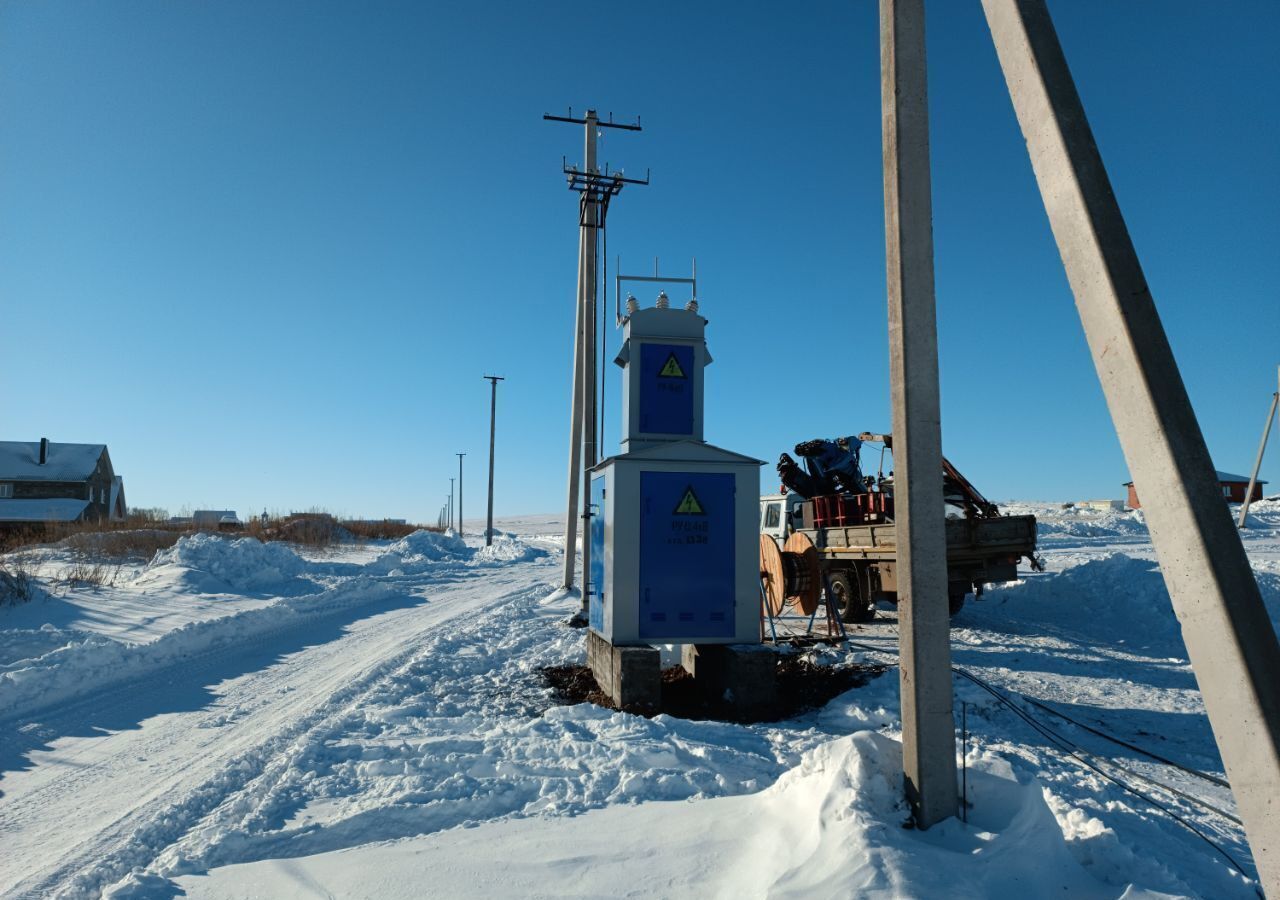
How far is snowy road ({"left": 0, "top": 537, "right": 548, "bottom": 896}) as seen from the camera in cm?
409

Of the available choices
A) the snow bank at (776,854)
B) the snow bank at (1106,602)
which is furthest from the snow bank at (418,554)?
the snow bank at (776,854)

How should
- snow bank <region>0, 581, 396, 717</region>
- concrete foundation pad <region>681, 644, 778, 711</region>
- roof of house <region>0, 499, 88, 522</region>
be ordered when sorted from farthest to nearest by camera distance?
roof of house <region>0, 499, 88, 522</region> < concrete foundation pad <region>681, 644, 778, 711</region> < snow bank <region>0, 581, 396, 717</region>

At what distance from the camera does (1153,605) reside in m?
12.5

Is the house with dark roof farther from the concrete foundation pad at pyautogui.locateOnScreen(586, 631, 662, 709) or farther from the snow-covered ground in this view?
the concrete foundation pad at pyautogui.locateOnScreen(586, 631, 662, 709)

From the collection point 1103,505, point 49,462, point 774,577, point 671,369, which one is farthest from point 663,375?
point 1103,505

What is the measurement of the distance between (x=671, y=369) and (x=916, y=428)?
206 inches

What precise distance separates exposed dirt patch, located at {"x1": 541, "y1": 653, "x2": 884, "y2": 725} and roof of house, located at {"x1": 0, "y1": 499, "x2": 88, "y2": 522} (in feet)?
153

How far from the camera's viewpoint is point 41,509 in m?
44.5

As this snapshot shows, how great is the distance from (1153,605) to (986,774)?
10.9m

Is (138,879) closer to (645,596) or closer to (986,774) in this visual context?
(986,774)

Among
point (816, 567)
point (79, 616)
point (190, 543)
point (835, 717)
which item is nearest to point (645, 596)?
point (835, 717)

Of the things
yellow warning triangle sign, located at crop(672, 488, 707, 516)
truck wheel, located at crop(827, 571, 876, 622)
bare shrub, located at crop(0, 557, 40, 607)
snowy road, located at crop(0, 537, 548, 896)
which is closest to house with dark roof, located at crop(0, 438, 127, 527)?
bare shrub, located at crop(0, 557, 40, 607)

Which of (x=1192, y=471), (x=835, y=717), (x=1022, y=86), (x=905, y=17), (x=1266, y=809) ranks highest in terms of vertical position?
(x=905, y=17)

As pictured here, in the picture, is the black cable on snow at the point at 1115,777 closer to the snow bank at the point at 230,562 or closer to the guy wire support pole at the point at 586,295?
the guy wire support pole at the point at 586,295
